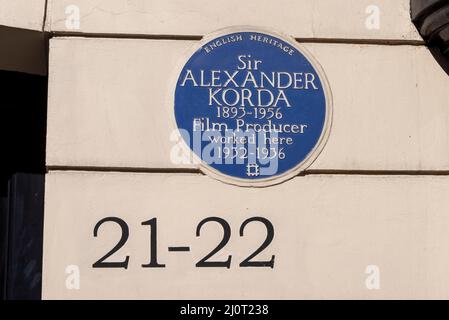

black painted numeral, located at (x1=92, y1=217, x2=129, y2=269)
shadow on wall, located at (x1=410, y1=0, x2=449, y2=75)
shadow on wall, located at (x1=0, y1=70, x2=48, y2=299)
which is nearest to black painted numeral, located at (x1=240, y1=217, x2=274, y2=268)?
black painted numeral, located at (x1=92, y1=217, x2=129, y2=269)

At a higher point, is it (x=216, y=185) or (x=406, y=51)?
(x=406, y=51)

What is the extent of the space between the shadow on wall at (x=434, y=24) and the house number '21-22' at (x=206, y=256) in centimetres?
140

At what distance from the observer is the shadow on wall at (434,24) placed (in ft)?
21.5

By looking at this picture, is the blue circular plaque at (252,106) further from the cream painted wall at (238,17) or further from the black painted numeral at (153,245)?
the black painted numeral at (153,245)

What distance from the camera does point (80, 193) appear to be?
652cm

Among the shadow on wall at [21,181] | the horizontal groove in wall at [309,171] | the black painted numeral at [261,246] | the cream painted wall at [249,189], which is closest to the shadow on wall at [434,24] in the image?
the cream painted wall at [249,189]

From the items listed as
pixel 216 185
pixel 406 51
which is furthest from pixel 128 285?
pixel 406 51

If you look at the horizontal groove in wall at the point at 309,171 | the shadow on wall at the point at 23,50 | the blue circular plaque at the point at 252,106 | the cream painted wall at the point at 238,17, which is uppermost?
the cream painted wall at the point at 238,17

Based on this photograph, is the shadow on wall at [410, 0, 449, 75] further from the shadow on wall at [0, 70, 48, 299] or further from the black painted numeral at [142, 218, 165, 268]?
the shadow on wall at [0, 70, 48, 299]

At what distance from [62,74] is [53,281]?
3.79 feet

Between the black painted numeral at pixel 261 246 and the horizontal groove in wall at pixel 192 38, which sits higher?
the horizontal groove in wall at pixel 192 38

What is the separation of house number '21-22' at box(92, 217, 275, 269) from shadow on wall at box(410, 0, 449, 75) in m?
1.40
